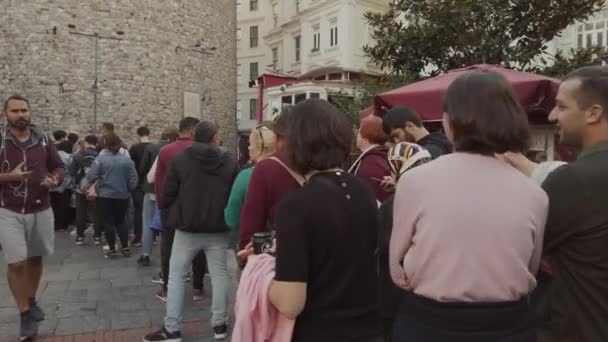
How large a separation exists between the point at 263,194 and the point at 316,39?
33.6 metres

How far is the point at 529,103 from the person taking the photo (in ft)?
19.1

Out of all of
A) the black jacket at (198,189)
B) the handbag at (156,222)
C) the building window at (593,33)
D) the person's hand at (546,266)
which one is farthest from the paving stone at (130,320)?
the building window at (593,33)

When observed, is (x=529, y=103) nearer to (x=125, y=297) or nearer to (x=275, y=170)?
(x=275, y=170)

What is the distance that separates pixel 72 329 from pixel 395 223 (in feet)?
13.6

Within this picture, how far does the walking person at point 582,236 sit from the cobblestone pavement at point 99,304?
3580 millimetres

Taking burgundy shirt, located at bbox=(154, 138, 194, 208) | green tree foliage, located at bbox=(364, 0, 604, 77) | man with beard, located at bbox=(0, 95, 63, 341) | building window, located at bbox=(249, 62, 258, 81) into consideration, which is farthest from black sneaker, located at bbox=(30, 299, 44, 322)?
building window, located at bbox=(249, 62, 258, 81)

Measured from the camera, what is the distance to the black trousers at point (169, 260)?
20.5 ft

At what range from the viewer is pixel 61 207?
37.6 ft

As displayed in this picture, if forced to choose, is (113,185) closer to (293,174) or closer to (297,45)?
(293,174)

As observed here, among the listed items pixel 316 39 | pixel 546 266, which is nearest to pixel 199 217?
pixel 546 266

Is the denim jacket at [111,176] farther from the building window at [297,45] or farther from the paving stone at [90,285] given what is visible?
the building window at [297,45]

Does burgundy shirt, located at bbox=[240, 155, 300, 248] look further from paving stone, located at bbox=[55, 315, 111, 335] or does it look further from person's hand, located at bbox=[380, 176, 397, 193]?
paving stone, located at bbox=[55, 315, 111, 335]

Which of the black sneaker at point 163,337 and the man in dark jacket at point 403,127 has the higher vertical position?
the man in dark jacket at point 403,127

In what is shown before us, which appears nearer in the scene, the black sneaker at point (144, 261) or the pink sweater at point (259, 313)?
the pink sweater at point (259, 313)
